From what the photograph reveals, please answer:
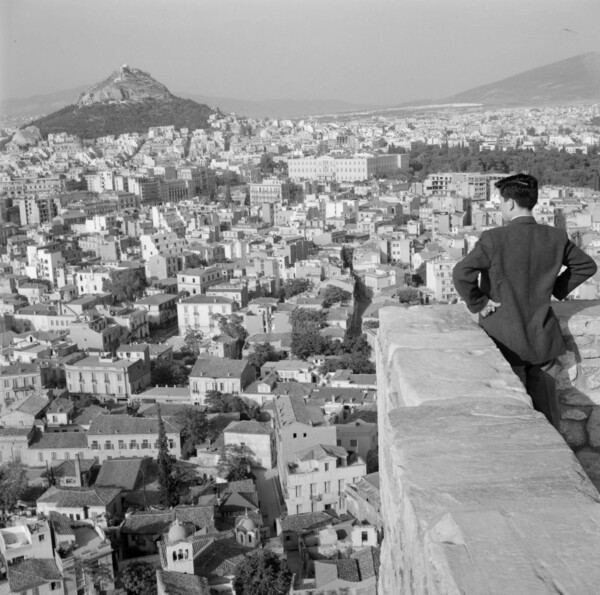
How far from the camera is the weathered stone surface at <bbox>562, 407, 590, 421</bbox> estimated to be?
1422mm

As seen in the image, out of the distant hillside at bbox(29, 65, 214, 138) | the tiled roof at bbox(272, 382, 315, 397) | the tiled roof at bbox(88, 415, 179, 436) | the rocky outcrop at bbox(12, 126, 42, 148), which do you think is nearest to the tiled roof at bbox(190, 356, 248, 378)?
the tiled roof at bbox(272, 382, 315, 397)

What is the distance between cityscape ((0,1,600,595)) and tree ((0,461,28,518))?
17 millimetres

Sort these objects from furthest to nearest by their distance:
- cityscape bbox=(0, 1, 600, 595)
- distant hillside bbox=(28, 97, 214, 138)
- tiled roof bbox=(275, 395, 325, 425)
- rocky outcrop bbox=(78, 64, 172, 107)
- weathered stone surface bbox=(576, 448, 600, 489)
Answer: rocky outcrop bbox=(78, 64, 172, 107) < distant hillside bbox=(28, 97, 214, 138) < tiled roof bbox=(275, 395, 325, 425) < weathered stone surface bbox=(576, 448, 600, 489) < cityscape bbox=(0, 1, 600, 595)

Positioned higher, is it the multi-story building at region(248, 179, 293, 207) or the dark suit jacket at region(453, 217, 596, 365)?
the dark suit jacket at region(453, 217, 596, 365)

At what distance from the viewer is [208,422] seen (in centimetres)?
829

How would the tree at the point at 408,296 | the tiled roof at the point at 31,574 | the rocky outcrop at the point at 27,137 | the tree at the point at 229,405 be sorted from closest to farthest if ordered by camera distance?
the tiled roof at the point at 31,574 < the tree at the point at 229,405 < the tree at the point at 408,296 < the rocky outcrop at the point at 27,137

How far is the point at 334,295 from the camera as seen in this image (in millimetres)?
12812

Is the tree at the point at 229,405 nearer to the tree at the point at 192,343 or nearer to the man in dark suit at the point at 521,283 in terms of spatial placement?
the tree at the point at 192,343

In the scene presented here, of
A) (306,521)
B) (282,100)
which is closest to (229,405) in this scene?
(306,521)

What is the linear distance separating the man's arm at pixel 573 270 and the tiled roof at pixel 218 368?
322 inches

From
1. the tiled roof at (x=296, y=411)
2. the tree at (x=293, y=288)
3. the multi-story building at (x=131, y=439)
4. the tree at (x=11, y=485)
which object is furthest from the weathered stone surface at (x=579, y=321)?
the tree at (x=293, y=288)

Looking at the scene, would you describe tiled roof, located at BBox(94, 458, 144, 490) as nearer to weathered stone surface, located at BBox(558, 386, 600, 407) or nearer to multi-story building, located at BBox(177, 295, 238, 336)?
multi-story building, located at BBox(177, 295, 238, 336)

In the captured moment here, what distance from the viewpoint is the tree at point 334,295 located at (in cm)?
1262

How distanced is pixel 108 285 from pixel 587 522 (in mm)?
14547
